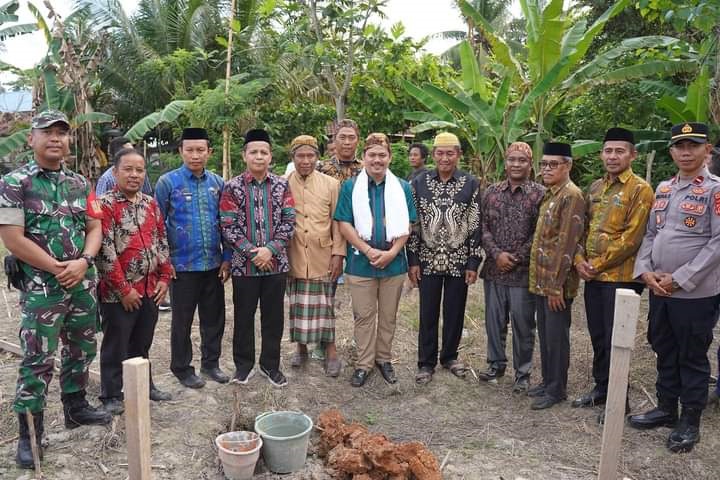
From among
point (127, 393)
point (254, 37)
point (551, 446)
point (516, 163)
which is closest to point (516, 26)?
point (254, 37)

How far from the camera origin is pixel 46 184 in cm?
313

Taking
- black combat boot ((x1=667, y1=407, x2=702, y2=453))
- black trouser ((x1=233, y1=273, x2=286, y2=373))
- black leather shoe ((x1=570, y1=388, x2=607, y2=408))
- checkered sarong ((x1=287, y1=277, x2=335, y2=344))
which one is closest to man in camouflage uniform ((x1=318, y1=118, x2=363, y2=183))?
checkered sarong ((x1=287, y1=277, x2=335, y2=344))

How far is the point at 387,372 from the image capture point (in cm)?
454

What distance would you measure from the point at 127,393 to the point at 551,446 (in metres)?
2.67

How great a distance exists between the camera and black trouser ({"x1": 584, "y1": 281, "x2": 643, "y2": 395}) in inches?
149

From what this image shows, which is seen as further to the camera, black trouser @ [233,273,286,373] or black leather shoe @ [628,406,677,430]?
black trouser @ [233,273,286,373]

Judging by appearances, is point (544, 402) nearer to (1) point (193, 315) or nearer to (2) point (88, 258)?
(1) point (193, 315)

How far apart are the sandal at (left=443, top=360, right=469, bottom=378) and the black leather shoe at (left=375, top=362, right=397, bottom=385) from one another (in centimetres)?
49

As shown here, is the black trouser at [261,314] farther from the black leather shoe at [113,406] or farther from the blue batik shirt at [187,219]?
the black leather shoe at [113,406]

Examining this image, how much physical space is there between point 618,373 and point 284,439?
5.77 ft

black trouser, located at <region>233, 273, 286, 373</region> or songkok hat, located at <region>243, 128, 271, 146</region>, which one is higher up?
songkok hat, located at <region>243, 128, 271, 146</region>

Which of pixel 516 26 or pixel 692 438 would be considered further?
pixel 516 26

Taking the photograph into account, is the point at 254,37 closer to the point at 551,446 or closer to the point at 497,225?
the point at 497,225

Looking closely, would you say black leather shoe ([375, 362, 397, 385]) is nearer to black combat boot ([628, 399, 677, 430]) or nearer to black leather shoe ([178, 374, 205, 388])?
black leather shoe ([178, 374, 205, 388])
